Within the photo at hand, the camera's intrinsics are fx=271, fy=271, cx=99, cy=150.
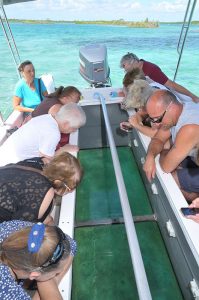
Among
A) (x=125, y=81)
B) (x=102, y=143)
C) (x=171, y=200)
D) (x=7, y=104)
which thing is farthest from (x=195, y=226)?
(x=7, y=104)

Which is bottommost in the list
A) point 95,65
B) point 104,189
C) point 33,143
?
point 104,189

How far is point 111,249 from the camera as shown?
2111 millimetres

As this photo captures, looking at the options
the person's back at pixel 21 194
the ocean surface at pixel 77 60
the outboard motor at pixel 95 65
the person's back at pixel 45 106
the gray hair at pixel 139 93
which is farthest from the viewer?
the ocean surface at pixel 77 60

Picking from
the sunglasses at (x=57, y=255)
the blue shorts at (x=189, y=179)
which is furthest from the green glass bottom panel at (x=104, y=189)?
the sunglasses at (x=57, y=255)

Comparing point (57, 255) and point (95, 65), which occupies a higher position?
point (57, 255)

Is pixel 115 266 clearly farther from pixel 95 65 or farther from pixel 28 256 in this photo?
pixel 95 65

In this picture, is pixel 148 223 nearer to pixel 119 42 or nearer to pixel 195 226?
pixel 195 226

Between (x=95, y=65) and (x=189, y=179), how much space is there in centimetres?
276

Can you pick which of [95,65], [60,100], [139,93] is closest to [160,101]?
[139,93]

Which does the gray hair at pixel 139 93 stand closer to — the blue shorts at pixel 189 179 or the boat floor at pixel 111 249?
the blue shorts at pixel 189 179

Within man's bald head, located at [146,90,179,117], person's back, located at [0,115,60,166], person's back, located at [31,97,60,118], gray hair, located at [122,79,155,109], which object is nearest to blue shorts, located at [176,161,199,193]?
man's bald head, located at [146,90,179,117]

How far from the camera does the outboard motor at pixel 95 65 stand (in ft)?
13.3

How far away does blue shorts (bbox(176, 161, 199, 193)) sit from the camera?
1.78m

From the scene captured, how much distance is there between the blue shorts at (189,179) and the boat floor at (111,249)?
589 millimetres
